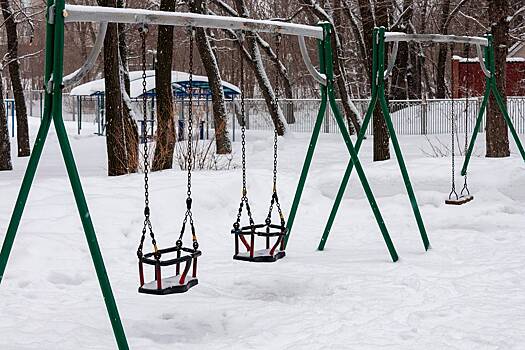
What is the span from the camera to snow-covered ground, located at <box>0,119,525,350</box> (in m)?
5.54

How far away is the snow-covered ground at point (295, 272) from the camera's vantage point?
5.54 m

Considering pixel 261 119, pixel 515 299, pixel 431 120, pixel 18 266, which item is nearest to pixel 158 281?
pixel 18 266

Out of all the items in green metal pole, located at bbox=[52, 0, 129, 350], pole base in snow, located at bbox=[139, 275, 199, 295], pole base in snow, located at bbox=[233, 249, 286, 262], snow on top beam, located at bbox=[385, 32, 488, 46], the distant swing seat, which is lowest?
pole base in snow, located at bbox=[233, 249, 286, 262]

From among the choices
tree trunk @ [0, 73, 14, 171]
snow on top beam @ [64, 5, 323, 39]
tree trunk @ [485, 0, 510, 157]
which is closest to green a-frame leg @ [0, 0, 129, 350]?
snow on top beam @ [64, 5, 323, 39]

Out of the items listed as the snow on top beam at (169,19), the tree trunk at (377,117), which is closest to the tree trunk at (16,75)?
the tree trunk at (377,117)

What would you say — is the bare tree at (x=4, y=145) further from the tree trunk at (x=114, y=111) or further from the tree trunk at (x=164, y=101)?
the tree trunk at (x=164, y=101)

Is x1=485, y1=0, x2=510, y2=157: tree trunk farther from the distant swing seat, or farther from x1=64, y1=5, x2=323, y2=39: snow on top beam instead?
x1=64, y1=5, x2=323, y2=39: snow on top beam

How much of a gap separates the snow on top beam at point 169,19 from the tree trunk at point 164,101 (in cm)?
549

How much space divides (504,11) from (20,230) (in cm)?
1014

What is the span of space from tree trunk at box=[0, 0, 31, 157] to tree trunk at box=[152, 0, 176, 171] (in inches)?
210

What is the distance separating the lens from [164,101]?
14094 millimetres

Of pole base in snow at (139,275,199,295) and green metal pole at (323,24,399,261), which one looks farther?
green metal pole at (323,24,399,261)

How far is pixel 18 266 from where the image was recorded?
7102 millimetres

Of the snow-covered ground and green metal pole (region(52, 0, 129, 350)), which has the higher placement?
green metal pole (region(52, 0, 129, 350))
